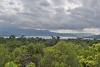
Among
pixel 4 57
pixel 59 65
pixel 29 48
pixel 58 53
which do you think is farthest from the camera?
pixel 29 48

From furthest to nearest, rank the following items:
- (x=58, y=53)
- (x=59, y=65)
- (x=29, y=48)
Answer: (x=29, y=48) < (x=58, y=53) < (x=59, y=65)

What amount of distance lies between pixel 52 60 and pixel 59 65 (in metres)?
1.54

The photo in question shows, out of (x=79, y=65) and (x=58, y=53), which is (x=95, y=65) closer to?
(x=79, y=65)

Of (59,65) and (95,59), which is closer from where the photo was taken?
(59,65)

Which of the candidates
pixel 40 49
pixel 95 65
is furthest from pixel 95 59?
pixel 40 49

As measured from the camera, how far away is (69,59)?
1030 inches

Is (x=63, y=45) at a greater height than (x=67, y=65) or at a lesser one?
greater

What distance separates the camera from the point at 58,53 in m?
25.9

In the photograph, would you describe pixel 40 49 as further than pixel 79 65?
Yes

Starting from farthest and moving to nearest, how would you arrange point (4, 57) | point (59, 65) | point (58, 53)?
point (4, 57) < point (58, 53) < point (59, 65)

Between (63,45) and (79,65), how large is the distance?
3412 millimetres

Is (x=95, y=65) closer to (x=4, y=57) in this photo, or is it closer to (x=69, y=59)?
(x=69, y=59)

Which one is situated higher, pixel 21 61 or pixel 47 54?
pixel 47 54

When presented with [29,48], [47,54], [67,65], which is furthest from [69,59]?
[29,48]
